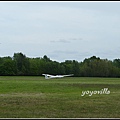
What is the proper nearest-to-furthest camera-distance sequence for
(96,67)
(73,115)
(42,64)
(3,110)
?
(73,115), (3,110), (96,67), (42,64)

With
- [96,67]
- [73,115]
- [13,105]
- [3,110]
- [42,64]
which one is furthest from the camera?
[42,64]

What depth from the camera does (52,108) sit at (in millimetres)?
14797

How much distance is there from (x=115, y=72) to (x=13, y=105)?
276 feet

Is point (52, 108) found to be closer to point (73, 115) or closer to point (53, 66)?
point (73, 115)

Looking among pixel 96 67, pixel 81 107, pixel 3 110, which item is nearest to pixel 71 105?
pixel 81 107

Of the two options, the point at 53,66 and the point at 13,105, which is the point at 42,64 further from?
the point at 13,105

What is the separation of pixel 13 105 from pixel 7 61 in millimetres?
90327

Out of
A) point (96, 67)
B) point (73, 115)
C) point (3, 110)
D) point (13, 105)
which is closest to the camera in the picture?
point (73, 115)

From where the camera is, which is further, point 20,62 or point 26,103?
point 20,62

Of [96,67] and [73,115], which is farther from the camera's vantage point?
[96,67]

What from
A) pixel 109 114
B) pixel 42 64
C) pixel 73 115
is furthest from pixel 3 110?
pixel 42 64

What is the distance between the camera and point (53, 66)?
330 feet

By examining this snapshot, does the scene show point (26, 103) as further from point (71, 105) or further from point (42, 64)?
point (42, 64)

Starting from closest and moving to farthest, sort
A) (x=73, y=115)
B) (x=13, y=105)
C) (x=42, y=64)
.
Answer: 1. (x=73, y=115)
2. (x=13, y=105)
3. (x=42, y=64)
